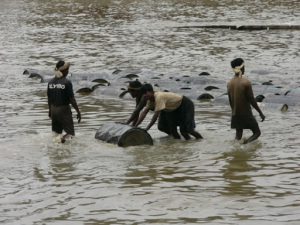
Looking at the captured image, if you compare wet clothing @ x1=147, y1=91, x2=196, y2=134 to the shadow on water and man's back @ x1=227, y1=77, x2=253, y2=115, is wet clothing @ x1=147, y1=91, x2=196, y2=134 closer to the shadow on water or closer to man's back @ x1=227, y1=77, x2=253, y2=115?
Answer: man's back @ x1=227, y1=77, x2=253, y2=115

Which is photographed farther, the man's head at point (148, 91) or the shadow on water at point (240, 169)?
the man's head at point (148, 91)

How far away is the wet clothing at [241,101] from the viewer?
1186 centimetres

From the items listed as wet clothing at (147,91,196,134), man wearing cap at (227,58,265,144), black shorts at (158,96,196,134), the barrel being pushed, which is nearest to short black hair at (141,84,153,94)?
wet clothing at (147,91,196,134)

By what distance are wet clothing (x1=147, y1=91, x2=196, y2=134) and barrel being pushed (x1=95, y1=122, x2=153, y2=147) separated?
538 mm

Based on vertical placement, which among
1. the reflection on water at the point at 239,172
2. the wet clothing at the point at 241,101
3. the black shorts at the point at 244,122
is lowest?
the reflection on water at the point at 239,172

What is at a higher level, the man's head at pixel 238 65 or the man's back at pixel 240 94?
the man's head at pixel 238 65

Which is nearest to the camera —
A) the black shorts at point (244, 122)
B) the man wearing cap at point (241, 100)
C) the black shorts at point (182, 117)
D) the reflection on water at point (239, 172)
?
the reflection on water at point (239, 172)

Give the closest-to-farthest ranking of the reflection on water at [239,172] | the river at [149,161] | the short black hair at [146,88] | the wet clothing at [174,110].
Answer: the river at [149,161] < the reflection on water at [239,172] < the short black hair at [146,88] < the wet clothing at [174,110]

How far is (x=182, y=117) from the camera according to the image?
12516mm

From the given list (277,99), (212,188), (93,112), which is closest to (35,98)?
(93,112)

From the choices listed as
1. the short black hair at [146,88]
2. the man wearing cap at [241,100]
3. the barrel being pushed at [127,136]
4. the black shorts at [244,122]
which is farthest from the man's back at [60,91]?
the black shorts at [244,122]

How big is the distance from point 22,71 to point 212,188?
15.7 m

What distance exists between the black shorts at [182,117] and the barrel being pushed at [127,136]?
1.79 feet

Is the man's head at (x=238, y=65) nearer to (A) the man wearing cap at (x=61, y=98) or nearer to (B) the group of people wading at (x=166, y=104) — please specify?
(B) the group of people wading at (x=166, y=104)
